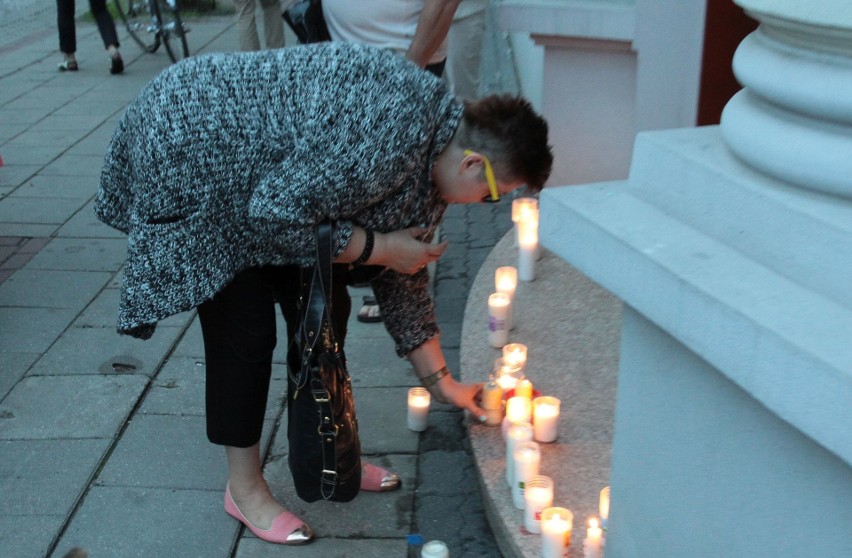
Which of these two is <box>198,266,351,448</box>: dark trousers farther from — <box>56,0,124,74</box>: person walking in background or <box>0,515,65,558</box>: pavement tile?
<box>56,0,124,74</box>: person walking in background

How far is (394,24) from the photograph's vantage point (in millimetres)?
3879

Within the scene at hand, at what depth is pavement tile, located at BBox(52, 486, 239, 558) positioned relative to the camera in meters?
2.88

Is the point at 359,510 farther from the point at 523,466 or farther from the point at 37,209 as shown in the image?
the point at 37,209

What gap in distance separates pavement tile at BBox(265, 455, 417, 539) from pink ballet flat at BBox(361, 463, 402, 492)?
2 cm

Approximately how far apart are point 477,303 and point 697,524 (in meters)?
2.13

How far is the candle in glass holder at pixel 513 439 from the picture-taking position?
9.09 feet

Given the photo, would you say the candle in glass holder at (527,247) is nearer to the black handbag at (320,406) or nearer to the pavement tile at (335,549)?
the pavement tile at (335,549)

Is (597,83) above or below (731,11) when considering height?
below

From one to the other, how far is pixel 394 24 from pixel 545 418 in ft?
5.73

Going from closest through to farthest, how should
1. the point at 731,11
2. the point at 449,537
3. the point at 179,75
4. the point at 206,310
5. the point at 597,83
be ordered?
the point at 179,75 → the point at 206,310 → the point at 449,537 → the point at 731,11 → the point at 597,83

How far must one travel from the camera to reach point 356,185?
7.34 ft

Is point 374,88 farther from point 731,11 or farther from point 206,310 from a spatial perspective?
point 731,11

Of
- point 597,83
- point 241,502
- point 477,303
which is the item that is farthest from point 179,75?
point 597,83

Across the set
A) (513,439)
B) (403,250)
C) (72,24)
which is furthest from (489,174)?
(72,24)
